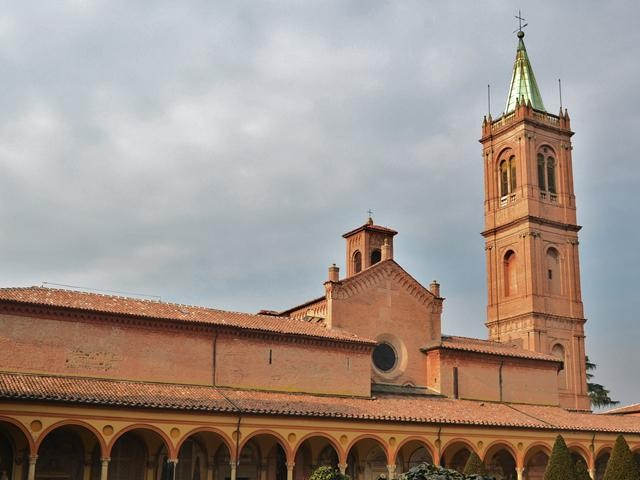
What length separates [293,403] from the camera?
109 ft

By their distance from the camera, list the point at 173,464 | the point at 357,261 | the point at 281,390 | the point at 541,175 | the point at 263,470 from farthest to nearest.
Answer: the point at 541,175 < the point at 357,261 < the point at 281,390 < the point at 263,470 < the point at 173,464

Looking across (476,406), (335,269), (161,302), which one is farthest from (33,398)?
(476,406)

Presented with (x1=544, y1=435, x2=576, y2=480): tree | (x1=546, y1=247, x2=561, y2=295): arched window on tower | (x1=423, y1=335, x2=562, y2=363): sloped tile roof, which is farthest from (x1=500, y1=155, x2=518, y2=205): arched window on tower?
(x1=544, y1=435, x2=576, y2=480): tree

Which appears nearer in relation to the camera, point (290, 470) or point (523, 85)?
point (290, 470)

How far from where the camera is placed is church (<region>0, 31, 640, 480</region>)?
29.4 meters

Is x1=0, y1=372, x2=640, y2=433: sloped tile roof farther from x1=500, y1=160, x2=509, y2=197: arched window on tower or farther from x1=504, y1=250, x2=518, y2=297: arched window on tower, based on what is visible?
x1=500, y1=160, x2=509, y2=197: arched window on tower

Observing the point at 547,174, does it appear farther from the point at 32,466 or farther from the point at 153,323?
the point at 32,466

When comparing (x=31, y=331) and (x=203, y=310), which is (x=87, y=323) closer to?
(x=31, y=331)

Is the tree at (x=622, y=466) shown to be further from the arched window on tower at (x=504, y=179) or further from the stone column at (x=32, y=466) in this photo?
the arched window on tower at (x=504, y=179)

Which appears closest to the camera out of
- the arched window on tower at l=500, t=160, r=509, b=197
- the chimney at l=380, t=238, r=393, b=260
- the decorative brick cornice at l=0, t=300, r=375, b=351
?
the decorative brick cornice at l=0, t=300, r=375, b=351

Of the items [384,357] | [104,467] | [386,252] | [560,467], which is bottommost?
[104,467]

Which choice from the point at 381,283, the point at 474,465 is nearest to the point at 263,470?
the point at 474,465

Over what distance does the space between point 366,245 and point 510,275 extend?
14601 millimetres

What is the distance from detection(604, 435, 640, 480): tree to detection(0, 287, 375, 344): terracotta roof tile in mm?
11529
